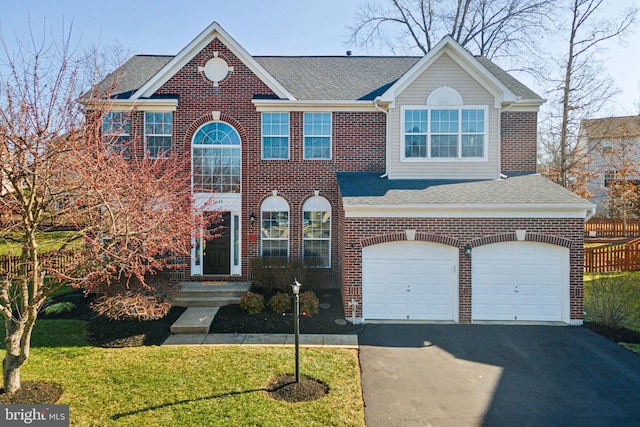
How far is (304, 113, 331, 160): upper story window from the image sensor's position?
41.7 feet

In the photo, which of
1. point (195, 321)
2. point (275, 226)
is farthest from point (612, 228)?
point (195, 321)

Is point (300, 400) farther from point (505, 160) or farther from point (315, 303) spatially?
point (505, 160)

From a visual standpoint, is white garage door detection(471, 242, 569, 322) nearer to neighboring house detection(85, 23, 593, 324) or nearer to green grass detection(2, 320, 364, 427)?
neighboring house detection(85, 23, 593, 324)

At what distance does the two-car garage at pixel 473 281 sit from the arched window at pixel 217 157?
5920 mm

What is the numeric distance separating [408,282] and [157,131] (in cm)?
1013

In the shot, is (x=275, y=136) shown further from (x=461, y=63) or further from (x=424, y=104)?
(x=461, y=63)

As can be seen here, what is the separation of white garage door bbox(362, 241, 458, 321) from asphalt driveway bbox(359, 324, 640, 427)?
59cm

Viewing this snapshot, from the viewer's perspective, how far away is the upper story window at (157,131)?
1246 cm

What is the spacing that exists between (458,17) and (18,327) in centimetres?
2701

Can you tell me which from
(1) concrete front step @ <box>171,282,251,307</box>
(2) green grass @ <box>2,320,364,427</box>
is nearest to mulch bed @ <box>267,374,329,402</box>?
(2) green grass @ <box>2,320,364,427</box>

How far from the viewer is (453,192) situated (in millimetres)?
10445

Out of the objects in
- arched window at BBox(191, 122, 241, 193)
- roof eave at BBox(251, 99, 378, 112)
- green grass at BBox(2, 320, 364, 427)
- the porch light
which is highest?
roof eave at BBox(251, 99, 378, 112)

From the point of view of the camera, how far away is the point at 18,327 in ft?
19.0

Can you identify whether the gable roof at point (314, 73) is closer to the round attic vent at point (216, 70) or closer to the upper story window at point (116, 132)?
the round attic vent at point (216, 70)
